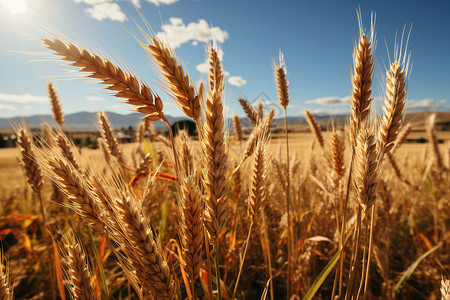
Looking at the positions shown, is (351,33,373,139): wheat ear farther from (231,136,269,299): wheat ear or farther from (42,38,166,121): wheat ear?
(42,38,166,121): wheat ear

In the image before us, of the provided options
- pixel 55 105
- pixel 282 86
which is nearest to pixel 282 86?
pixel 282 86

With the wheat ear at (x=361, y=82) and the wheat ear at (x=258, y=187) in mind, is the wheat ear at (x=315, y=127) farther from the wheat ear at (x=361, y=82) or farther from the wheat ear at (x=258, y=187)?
the wheat ear at (x=258, y=187)

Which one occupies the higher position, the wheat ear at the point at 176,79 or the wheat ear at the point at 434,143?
the wheat ear at the point at 176,79

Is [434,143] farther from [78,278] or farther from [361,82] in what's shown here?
[78,278]

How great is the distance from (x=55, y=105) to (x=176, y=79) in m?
2.93

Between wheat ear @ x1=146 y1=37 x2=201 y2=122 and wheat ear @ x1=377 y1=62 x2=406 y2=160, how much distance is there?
87cm

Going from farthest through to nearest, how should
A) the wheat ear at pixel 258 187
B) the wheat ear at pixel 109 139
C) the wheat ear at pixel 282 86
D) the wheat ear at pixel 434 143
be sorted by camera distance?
the wheat ear at pixel 434 143
the wheat ear at pixel 282 86
the wheat ear at pixel 109 139
the wheat ear at pixel 258 187

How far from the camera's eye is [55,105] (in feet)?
9.45

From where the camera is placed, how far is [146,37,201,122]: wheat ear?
0.82 metres

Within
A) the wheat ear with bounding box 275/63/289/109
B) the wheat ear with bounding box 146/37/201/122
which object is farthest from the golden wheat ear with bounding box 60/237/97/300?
the wheat ear with bounding box 275/63/289/109

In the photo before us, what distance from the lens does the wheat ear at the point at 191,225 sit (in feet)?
2.74

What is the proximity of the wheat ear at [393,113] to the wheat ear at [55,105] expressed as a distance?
340cm

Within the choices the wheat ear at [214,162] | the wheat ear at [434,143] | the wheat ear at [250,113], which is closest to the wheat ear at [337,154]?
the wheat ear at [250,113]

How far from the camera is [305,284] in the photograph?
5.82ft
